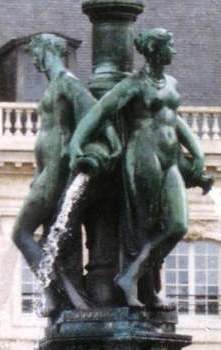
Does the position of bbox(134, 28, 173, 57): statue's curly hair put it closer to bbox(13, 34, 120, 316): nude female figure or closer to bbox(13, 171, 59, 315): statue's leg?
bbox(13, 34, 120, 316): nude female figure

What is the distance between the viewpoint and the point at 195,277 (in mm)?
79812

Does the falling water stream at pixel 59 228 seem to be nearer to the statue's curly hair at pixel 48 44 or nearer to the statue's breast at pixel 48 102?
the statue's breast at pixel 48 102

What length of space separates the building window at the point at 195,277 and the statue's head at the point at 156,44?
44.5 m

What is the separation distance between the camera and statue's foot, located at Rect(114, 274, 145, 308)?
1332 inches

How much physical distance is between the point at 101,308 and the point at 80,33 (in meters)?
44.8

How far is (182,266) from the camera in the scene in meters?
80.2

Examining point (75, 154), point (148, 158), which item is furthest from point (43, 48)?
point (148, 158)

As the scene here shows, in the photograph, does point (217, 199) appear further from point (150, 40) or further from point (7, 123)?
point (150, 40)

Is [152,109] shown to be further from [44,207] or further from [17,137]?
[17,137]

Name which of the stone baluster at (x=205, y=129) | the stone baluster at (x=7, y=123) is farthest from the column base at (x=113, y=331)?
the stone baluster at (x=205, y=129)

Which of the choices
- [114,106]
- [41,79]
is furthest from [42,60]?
[41,79]

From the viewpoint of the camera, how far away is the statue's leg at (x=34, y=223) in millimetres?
34469

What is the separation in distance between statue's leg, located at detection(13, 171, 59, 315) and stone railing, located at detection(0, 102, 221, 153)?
4198 centimetres

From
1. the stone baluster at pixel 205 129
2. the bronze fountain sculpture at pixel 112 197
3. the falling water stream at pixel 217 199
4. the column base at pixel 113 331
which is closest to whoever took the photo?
the column base at pixel 113 331
